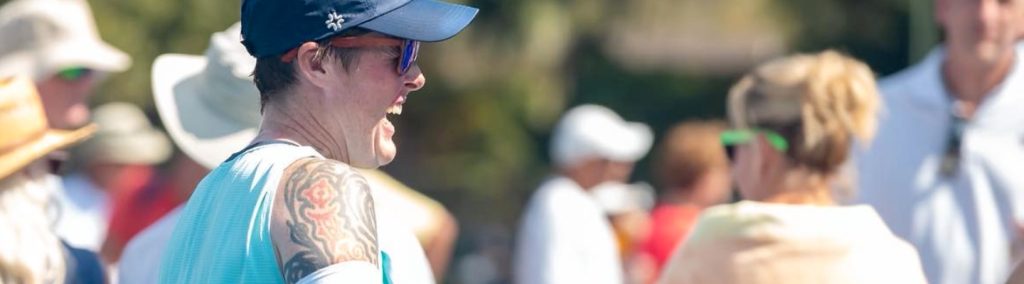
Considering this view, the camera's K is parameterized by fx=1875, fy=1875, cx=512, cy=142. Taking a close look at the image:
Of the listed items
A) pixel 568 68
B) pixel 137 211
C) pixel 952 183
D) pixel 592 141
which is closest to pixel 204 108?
pixel 952 183

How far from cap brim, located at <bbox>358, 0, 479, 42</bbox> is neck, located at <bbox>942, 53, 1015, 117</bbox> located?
8.98 ft

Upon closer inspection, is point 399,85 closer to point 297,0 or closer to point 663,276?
point 297,0

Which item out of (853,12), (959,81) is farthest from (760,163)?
(853,12)

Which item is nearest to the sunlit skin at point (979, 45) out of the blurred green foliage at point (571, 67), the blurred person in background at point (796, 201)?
the blurred person in background at point (796, 201)

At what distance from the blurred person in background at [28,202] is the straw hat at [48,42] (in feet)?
5.86

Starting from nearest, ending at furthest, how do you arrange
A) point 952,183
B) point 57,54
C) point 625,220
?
point 952,183 < point 57,54 < point 625,220

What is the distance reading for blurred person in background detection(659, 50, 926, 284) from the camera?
3.85 m

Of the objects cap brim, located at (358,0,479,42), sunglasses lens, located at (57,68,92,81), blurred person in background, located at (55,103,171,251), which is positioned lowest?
blurred person in background, located at (55,103,171,251)

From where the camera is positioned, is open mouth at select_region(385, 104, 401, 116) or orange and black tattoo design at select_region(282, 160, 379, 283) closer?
orange and black tattoo design at select_region(282, 160, 379, 283)

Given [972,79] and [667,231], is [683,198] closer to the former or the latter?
[667,231]

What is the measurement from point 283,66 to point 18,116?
5.57ft

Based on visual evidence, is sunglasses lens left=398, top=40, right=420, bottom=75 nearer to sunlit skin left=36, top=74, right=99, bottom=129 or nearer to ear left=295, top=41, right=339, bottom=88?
ear left=295, top=41, right=339, bottom=88

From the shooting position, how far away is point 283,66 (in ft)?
8.50

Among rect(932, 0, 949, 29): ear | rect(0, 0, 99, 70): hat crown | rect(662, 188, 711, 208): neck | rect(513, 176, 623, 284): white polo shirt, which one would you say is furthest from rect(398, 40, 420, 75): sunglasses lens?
rect(662, 188, 711, 208): neck
